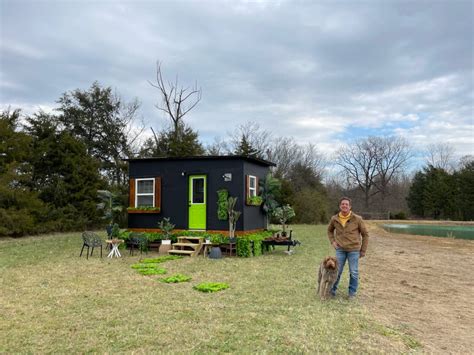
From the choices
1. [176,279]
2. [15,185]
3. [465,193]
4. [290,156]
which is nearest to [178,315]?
[176,279]

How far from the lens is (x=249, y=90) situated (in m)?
21.8

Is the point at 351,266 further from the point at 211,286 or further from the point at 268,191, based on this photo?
the point at 268,191

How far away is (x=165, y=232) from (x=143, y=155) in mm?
15438

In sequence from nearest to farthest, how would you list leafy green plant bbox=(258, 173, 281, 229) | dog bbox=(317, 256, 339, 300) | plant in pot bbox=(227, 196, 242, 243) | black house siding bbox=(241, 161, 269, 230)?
dog bbox=(317, 256, 339, 300) → plant in pot bbox=(227, 196, 242, 243) → black house siding bbox=(241, 161, 269, 230) → leafy green plant bbox=(258, 173, 281, 229)

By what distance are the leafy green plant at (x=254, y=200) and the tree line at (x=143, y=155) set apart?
0.75 meters

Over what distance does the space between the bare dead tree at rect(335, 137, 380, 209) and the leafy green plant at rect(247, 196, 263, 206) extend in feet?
110

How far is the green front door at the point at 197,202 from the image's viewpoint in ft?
35.2

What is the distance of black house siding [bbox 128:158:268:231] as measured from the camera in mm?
10469

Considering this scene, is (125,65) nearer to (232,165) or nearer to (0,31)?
(0,31)

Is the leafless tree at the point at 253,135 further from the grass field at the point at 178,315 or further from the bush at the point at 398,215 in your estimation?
the grass field at the point at 178,315

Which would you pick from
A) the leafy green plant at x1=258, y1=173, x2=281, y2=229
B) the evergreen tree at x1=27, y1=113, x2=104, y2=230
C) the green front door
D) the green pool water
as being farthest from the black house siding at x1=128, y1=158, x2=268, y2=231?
the green pool water

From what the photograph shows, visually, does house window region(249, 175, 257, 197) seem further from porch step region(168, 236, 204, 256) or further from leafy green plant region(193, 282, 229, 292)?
leafy green plant region(193, 282, 229, 292)

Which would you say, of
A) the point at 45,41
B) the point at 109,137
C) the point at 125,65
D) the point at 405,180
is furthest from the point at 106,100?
the point at 405,180

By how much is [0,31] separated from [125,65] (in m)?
7.88
